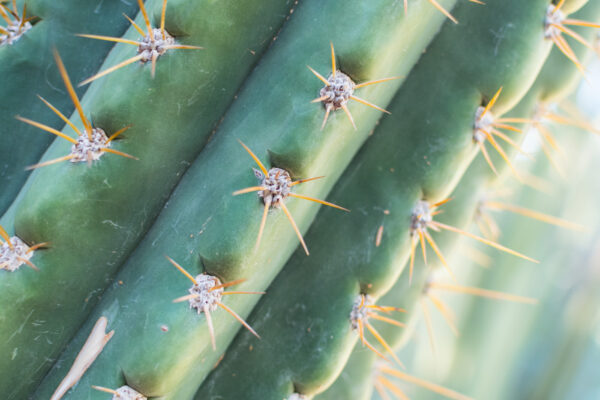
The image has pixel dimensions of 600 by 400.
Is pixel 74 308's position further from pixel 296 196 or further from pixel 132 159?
pixel 296 196

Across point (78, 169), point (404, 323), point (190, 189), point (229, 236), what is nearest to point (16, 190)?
point (78, 169)

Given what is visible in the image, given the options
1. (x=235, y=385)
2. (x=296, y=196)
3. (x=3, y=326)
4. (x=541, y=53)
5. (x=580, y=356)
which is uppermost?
(x=580, y=356)

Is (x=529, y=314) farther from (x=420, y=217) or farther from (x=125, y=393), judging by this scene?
(x=125, y=393)

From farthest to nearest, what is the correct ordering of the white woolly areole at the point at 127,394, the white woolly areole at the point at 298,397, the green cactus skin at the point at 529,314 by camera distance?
the green cactus skin at the point at 529,314
the white woolly areole at the point at 298,397
the white woolly areole at the point at 127,394

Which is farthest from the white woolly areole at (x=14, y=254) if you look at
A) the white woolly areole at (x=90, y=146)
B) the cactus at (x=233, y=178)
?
the white woolly areole at (x=90, y=146)

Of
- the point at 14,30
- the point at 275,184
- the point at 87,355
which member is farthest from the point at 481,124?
the point at 14,30

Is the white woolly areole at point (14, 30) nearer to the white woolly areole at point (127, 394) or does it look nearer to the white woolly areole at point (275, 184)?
the white woolly areole at point (275, 184)

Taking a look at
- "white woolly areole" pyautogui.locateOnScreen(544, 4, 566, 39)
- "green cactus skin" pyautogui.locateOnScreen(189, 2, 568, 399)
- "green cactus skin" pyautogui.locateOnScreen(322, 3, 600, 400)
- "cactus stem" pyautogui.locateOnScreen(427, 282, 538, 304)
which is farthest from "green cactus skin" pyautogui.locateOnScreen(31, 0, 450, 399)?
"cactus stem" pyautogui.locateOnScreen(427, 282, 538, 304)
